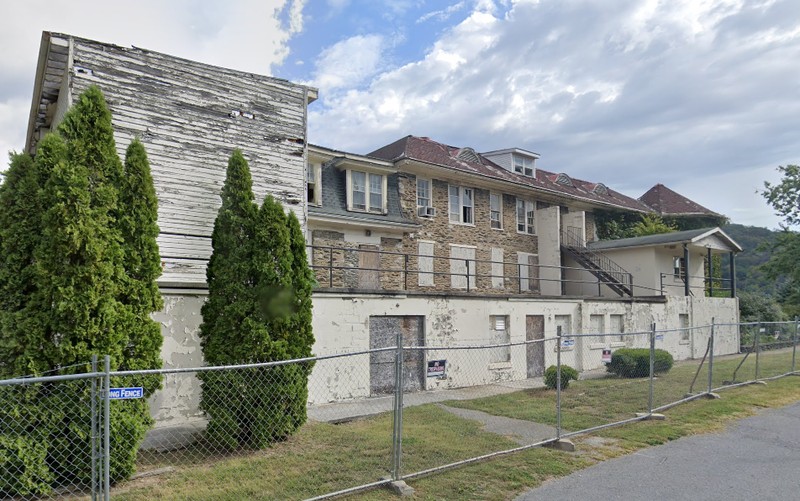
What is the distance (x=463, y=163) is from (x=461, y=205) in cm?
257

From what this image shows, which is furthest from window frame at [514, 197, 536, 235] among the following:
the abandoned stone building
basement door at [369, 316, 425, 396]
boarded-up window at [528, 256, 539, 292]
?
basement door at [369, 316, 425, 396]

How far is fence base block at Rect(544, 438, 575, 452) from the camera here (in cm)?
844

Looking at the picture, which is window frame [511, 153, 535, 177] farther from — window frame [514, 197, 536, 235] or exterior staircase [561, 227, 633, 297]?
exterior staircase [561, 227, 633, 297]

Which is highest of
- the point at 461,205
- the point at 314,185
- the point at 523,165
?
the point at 523,165

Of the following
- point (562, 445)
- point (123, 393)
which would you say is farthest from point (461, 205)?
point (123, 393)

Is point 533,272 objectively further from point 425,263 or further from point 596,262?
point 425,263

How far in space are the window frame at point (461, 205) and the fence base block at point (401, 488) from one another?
17.2 meters

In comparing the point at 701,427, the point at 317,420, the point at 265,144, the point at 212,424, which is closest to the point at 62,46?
the point at 265,144

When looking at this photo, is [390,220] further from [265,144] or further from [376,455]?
[376,455]

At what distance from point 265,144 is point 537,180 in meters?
19.3

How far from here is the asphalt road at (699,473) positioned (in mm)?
6633

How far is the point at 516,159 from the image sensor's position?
2958 cm

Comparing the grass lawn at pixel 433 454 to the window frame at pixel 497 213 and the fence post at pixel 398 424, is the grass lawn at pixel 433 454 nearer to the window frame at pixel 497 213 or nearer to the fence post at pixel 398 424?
the fence post at pixel 398 424

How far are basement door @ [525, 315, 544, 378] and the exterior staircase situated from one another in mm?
6146
